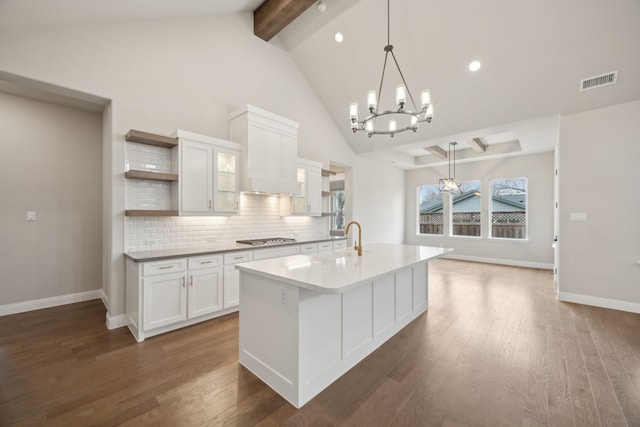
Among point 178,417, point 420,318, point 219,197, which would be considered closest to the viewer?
point 178,417

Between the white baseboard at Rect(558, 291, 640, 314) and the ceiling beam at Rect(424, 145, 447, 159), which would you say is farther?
the ceiling beam at Rect(424, 145, 447, 159)

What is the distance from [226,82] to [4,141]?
A: 2.92 m

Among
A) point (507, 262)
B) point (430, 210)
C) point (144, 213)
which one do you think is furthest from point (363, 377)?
point (430, 210)

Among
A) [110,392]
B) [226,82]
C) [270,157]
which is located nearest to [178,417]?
[110,392]

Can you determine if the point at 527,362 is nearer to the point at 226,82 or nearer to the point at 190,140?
the point at 190,140

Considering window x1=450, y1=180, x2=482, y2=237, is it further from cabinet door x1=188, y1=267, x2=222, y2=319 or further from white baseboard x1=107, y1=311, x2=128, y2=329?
white baseboard x1=107, y1=311, x2=128, y2=329

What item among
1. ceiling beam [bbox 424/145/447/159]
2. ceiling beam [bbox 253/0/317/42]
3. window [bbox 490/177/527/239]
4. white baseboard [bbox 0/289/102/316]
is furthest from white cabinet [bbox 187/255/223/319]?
window [bbox 490/177/527/239]

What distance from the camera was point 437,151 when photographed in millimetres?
6941

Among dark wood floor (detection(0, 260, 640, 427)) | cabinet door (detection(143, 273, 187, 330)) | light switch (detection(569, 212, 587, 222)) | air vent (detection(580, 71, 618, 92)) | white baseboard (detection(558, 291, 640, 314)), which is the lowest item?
dark wood floor (detection(0, 260, 640, 427))

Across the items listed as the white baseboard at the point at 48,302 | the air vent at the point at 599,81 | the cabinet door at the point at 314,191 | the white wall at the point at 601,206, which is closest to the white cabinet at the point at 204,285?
the cabinet door at the point at 314,191

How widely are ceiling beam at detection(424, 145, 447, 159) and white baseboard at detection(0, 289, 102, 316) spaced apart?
7.28 metres

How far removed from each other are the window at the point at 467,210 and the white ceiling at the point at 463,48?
8.35 ft

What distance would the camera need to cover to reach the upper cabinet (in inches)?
129

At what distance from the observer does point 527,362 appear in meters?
2.36
